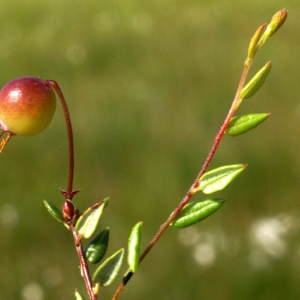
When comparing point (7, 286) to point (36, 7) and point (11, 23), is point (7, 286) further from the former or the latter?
point (36, 7)

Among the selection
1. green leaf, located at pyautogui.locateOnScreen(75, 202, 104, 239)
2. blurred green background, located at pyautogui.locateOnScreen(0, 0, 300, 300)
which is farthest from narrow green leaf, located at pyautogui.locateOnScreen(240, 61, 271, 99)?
blurred green background, located at pyautogui.locateOnScreen(0, 0, 300, 300)

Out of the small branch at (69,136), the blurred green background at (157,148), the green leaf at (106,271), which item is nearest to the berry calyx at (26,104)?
the small branch at (69,136)

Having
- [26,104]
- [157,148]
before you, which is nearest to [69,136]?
[26,104]

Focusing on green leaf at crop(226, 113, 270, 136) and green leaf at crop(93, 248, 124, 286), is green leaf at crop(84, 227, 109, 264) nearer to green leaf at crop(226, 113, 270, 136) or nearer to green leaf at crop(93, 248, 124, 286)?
green leaf at crop(93, 248, 124, 286)

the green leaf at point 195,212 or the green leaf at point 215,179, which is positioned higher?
the green leaf at point 215,179

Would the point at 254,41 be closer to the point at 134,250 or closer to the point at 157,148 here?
the point at 134,250

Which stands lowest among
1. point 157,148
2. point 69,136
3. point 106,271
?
point 157,148

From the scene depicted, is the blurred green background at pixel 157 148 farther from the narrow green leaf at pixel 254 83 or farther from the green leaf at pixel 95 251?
the narrow green leaf at pixel 254 83
